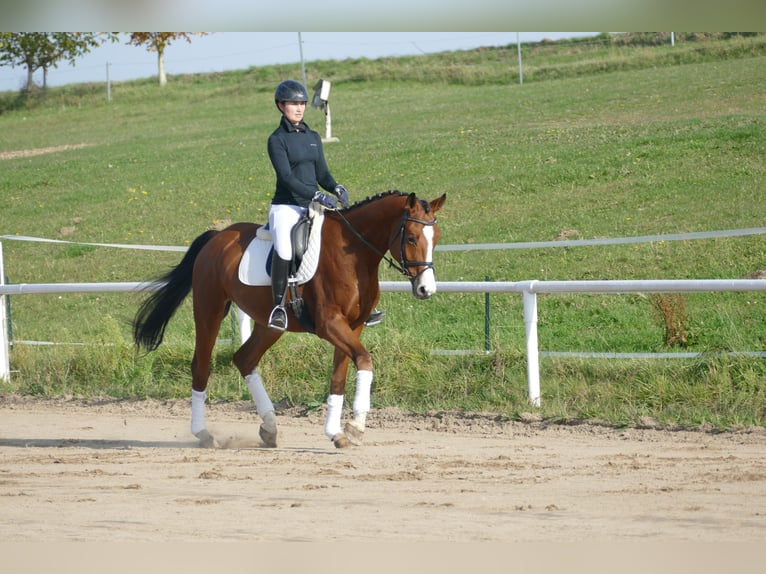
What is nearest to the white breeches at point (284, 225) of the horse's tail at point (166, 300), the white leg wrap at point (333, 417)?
the white leg wrap at point (333, 417)

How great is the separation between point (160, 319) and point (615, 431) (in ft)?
13.7

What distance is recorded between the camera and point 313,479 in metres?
6.36

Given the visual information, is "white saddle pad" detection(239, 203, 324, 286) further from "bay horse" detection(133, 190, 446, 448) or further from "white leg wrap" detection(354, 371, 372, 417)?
"white leg wrap" detection(354, 371, 372, 417)

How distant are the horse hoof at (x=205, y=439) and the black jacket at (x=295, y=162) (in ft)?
6.66

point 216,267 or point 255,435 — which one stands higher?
point 216,267

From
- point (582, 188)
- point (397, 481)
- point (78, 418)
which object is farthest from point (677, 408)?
point (582, 188)

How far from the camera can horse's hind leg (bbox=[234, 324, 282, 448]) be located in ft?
25.9

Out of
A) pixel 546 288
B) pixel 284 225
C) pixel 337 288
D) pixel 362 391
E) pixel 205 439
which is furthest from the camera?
pixel 546 288

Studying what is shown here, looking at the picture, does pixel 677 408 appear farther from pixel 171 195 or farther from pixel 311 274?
pixel 171 195

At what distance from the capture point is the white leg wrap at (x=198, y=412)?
8.15m

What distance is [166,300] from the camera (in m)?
8.91

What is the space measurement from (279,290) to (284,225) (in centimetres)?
52

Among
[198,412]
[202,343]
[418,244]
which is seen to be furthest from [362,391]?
[202,343]

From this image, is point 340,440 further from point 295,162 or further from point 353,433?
point 295,162
